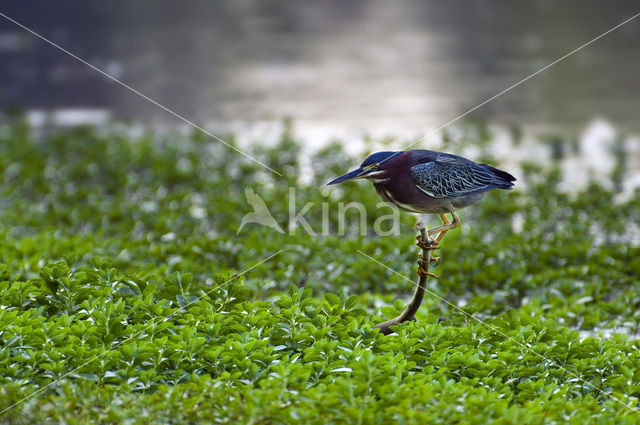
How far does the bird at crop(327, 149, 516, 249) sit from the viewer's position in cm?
353

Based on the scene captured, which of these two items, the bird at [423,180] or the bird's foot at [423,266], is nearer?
the bird at [423,180]

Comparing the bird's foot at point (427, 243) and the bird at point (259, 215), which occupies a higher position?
the bird's foot at point (427, 243)

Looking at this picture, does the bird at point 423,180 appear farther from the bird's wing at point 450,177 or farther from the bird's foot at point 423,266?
the bird's foot at point 423,266

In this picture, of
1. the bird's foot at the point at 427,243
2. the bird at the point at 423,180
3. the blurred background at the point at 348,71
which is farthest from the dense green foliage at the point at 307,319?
the blurred background at the point at 348,71

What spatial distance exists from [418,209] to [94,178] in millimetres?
5014

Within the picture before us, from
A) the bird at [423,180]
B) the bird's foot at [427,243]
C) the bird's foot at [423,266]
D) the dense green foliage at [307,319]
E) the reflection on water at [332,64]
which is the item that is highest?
the reflection on water at [332,64]

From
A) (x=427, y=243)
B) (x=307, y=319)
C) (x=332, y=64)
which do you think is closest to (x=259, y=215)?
(x=307, y=319)

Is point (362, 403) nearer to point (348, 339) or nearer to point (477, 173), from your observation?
point (348, 339)

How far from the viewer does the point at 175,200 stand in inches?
277

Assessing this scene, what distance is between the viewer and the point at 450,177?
3.62 meters

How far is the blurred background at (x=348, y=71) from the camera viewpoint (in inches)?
394

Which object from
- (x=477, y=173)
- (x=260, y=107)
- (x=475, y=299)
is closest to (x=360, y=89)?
(x=260, y=107)

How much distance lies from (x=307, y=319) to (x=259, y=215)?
2.87m

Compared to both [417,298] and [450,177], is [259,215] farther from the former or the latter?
[450,177]
